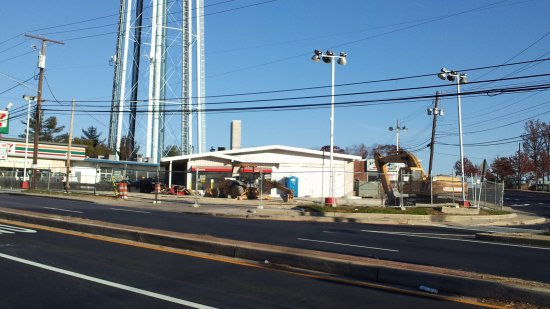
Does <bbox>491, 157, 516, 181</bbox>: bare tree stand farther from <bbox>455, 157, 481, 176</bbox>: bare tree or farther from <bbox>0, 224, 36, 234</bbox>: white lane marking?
<bbox>0, 224, 36, 234</bbox>: white lane marking

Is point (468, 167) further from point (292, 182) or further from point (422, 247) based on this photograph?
point (422, 247)

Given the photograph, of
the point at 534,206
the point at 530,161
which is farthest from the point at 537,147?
the point at 534,206

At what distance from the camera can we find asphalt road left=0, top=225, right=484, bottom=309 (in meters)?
6.70

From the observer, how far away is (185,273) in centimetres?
842

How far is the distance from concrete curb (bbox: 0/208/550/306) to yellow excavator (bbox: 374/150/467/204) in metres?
19.0

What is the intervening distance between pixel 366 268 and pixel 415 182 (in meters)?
21.6

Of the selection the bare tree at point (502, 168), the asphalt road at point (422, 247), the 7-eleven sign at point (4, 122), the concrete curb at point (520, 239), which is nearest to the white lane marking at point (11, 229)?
the asphalt road at point (422, 247)

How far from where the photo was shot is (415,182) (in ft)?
95.3

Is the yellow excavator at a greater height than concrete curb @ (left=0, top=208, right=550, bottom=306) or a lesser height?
greater

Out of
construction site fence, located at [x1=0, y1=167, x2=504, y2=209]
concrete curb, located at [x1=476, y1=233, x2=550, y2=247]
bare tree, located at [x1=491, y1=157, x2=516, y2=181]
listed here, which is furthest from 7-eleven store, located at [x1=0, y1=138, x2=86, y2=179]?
bare tree, located at [x1=491, y1=157, x2=516, y2=181]

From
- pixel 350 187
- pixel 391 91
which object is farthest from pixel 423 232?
pixel 350 187

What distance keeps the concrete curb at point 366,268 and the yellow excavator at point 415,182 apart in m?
19.0

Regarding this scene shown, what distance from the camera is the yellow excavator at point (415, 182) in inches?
1115

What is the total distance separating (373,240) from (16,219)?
10.3m
